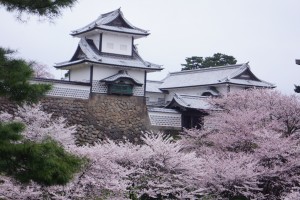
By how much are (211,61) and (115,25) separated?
18551 mm

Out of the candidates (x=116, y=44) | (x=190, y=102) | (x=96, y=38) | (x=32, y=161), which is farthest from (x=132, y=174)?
(x=96, y=38)

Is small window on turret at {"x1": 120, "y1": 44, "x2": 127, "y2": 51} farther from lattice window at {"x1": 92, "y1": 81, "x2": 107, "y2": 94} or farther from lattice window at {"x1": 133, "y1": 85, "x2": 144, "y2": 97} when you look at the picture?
lattice window at {"x1": 92, "y1": 81, "x2": 107, "y2": 94}

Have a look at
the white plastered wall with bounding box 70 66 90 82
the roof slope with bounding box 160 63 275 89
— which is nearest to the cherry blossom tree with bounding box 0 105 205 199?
the white plastered wall with bounding box 70 66 90 82

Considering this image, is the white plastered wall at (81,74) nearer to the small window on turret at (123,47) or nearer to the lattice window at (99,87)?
the lattice window at (99,87)

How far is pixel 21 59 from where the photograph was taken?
233 inches

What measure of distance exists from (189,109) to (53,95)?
5527 millimetres

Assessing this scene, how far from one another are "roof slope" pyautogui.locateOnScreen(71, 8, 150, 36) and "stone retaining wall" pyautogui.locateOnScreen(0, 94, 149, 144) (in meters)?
2.63

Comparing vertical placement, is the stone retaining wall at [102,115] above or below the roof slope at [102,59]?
below

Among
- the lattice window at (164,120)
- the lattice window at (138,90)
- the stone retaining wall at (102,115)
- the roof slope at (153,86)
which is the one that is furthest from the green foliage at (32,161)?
the roof slope at (153,86)

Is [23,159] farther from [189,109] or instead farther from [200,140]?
[189,109]

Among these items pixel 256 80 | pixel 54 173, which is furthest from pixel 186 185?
pixel 256 80

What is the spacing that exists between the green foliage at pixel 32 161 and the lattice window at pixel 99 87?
40.7 ft

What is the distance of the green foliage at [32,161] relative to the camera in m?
5.49

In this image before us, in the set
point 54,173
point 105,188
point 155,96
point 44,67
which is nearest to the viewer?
point 54,173
